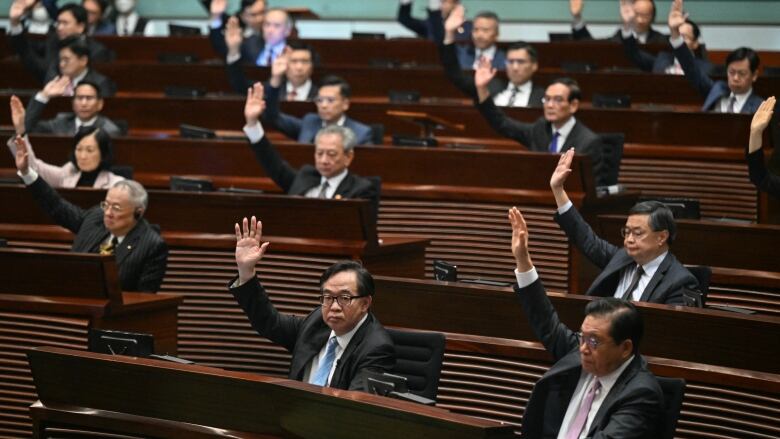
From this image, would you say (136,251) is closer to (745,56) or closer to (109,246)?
(109,246)

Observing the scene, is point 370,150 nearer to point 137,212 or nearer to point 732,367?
point 137,212

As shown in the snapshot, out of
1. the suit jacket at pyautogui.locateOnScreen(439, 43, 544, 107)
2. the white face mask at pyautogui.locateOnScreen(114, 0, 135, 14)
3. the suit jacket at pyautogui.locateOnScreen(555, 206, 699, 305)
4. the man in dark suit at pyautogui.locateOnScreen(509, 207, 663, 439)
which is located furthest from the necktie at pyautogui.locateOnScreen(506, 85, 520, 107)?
the white face mask at pyautogui.locateOnScreen(114, 0, 135, 14)

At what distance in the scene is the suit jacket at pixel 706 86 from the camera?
16.8ft

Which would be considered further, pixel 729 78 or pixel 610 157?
pixel 729 78

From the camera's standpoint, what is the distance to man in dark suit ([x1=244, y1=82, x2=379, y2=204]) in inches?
172

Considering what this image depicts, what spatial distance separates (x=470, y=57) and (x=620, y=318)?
374cm

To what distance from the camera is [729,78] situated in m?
5.10

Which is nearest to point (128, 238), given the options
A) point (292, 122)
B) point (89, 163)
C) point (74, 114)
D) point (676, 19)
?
point (89, 163)

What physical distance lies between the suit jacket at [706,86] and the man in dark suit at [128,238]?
7.34 ft

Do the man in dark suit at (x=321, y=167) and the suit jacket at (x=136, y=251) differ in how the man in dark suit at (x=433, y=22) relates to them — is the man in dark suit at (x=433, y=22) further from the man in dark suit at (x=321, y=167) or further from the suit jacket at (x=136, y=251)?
the suit jacket at (x=136, y=251)

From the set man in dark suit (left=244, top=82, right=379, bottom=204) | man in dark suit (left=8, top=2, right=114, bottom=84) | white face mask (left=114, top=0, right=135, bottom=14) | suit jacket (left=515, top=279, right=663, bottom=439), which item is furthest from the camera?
white face mask (left=114, top=0, right=135, bottom=14)

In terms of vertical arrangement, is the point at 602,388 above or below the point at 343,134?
below

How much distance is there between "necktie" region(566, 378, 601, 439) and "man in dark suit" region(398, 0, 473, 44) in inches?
133

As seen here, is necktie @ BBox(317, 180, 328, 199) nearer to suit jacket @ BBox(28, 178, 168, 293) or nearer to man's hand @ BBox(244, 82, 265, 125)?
man's hand @ BBox(244, 82, 265, 125)
